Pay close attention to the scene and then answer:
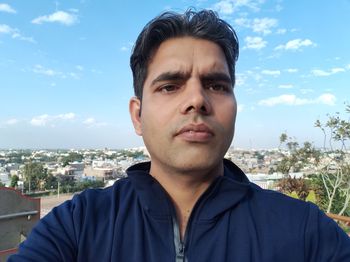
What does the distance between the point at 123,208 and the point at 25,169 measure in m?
37.8

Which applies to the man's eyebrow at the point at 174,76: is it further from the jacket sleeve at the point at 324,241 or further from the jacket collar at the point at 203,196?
the jacket sleeve at the point at 324,241

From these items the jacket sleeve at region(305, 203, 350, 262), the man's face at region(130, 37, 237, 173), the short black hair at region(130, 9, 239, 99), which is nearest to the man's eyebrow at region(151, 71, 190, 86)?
the man's face at region(130, 37, 237, 173)

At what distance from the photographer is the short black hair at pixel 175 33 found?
1.06 metres

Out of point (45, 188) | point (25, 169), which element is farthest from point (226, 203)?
point (45, 188)

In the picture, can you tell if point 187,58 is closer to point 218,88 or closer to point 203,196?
point 218,88

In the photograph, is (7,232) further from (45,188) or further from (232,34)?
(45,188)

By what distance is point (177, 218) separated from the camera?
949mm

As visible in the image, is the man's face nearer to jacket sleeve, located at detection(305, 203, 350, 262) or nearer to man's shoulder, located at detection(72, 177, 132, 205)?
man's shoulder, located at detection(72, 177, 132, 205)

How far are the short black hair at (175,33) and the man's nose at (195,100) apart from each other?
189mm

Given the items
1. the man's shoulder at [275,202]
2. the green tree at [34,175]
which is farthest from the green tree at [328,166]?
the green tree at [34,175]

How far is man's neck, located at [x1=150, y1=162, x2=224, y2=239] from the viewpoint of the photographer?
987mm

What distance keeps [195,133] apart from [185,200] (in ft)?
0.74

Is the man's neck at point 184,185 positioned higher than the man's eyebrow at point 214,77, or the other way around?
the man's eyebrow at point 214,77

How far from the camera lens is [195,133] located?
92cm
